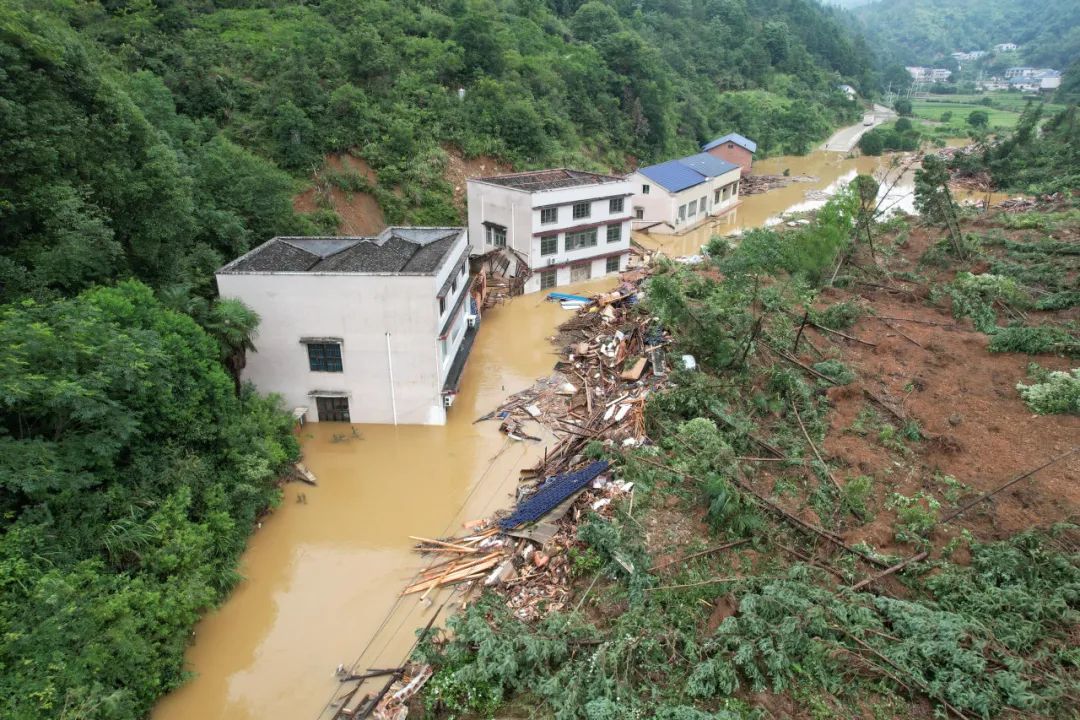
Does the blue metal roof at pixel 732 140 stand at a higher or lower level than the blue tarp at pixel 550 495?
higher

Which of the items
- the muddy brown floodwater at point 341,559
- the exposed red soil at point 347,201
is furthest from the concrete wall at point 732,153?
the muddy brown floodwater at point 341,559

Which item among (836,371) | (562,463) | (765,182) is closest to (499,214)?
(562,463)

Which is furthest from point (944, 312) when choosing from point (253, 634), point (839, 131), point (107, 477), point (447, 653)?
point (839, 131)

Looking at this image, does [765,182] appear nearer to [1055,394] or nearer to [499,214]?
[499,214]

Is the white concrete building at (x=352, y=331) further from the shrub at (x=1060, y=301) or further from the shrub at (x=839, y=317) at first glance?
the shrub at (x=1060, y=301)

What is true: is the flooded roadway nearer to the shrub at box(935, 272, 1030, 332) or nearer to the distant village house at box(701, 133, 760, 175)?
the shrub at box(935, 272, 1030, 332)

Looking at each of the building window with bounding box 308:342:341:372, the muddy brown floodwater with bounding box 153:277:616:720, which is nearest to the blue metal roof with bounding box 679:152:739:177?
the muddy brown floodwater with bounding box 153:277:616:720
